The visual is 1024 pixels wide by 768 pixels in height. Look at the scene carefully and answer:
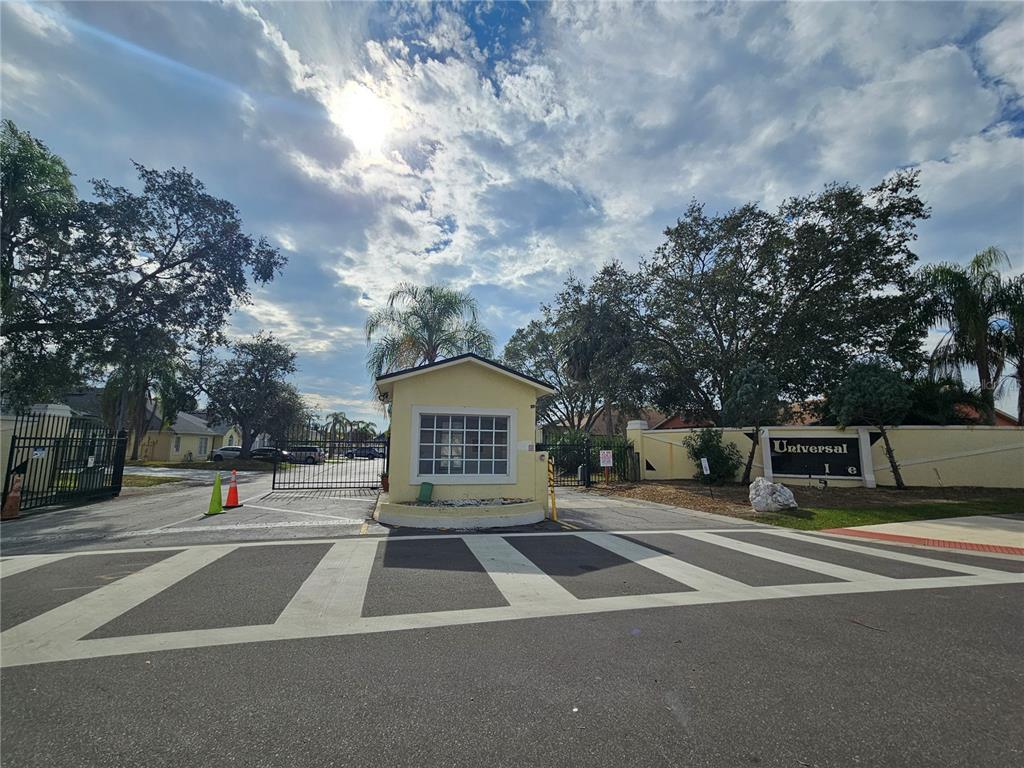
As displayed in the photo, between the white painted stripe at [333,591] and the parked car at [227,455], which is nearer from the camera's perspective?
the white painted stripe at [333,591]

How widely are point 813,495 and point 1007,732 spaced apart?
1395 cm

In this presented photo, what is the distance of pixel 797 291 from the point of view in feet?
70.5

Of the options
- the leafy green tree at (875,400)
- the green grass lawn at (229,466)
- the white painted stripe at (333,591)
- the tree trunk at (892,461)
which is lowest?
the white painted stripe at (333,591)

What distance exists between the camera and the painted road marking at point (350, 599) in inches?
163

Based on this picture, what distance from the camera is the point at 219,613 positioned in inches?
191

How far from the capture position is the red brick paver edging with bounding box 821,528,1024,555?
27.3 feet

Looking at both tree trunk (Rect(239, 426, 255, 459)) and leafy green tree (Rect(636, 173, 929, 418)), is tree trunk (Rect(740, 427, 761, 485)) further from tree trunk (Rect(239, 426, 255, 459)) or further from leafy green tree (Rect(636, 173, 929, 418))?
tree trunk (Rect(239, 426, 255, 459))

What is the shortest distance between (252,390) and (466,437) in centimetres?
3413

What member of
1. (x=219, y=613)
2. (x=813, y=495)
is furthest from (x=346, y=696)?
(x=813, y=495)

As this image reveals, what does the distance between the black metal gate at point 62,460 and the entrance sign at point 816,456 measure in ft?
74.6

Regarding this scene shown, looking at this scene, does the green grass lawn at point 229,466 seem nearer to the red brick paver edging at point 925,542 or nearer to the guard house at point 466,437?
→ the guard house at point 466,437

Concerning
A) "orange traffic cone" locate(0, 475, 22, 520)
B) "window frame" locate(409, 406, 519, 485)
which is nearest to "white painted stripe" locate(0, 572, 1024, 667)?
"window frame" locate(409, 406, 519, 485)

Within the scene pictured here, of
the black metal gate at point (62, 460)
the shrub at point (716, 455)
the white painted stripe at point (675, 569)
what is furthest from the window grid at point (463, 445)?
the black metal gate at point (62, 460)

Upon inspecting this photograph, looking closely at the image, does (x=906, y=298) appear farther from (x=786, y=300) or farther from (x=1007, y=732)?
(x=1007, y=732)
